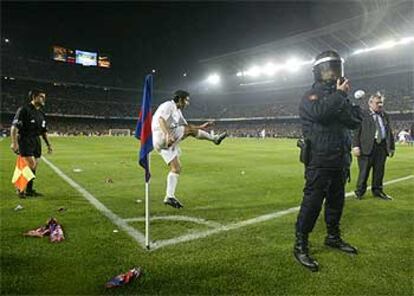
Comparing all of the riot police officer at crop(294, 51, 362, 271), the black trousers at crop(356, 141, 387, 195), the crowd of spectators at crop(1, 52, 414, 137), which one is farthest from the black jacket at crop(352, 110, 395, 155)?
the crowd of spectators at crop(1, 52, 414, 137)

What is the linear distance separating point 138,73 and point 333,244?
293ft

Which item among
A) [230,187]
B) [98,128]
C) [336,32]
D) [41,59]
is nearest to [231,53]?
[336,32]

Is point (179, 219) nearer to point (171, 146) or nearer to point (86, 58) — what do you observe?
point (171, 146)

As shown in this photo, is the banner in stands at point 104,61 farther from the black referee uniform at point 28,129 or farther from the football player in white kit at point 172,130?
the football player in white kit at point 172,130

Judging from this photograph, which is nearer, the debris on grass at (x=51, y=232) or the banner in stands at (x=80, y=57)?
the debris on grass at (x=51, y=232)

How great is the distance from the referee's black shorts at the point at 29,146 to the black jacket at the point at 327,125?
6407mm

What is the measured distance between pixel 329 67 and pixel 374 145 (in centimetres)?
467

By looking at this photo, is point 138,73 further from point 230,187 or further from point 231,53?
point 230,187

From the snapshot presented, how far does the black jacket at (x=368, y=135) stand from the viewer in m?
7.91

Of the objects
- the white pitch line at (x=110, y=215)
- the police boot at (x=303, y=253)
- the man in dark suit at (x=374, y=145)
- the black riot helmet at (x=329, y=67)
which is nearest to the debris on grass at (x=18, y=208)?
the white pitch line at (x=110, y=215)

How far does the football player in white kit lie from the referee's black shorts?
3.11 meters

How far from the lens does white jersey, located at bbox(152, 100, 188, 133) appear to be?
674 centimetres

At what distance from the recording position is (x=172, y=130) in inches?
274

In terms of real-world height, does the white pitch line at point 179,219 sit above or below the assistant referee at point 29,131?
below
